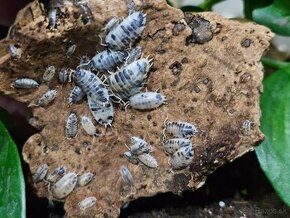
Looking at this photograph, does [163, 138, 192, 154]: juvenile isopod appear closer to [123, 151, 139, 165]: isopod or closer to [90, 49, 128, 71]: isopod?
[123, 151, 139, 165]: isopod

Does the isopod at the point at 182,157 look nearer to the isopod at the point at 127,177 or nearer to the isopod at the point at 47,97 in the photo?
the isopod at the point at 127,177

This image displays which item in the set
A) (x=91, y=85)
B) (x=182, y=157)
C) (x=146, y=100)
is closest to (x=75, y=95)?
(x=91, y=85)

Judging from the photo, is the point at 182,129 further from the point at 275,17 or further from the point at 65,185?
the point at 275,17

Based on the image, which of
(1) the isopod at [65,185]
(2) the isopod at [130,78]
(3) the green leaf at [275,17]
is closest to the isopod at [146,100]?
(2) the isopod at [130,78]

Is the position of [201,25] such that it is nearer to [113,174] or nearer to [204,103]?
[204,103]

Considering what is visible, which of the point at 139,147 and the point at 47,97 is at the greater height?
the point at 47,97

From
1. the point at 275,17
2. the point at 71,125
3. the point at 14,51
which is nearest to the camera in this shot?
the point at 14,51
